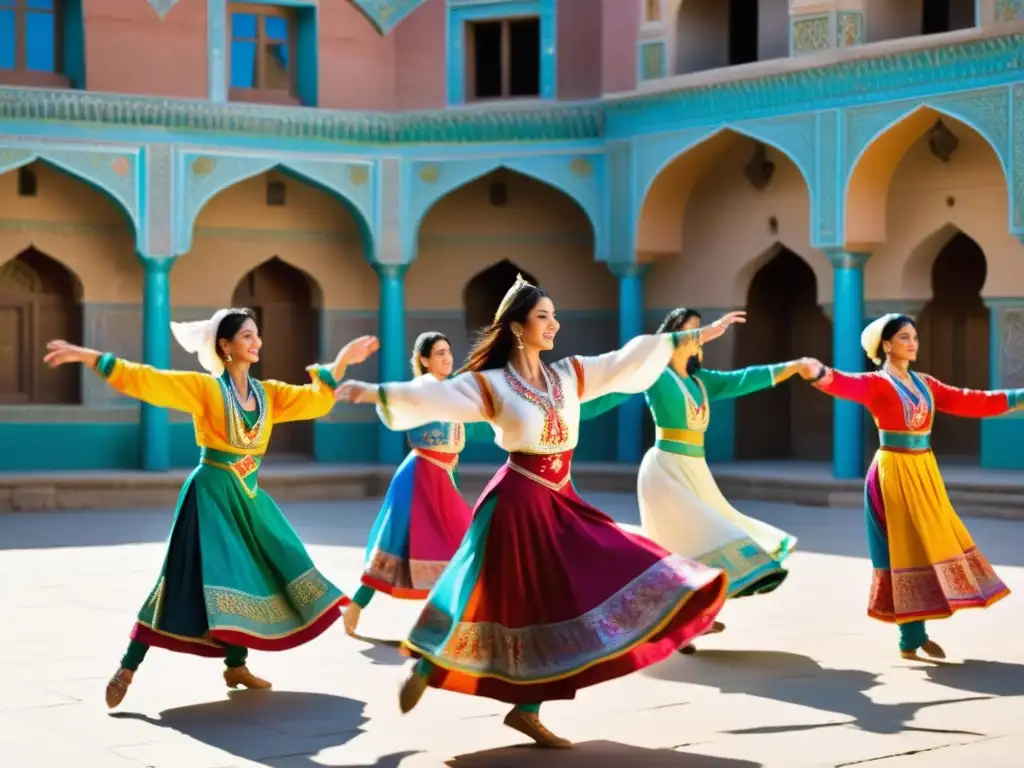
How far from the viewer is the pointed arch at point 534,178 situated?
18.4 meters

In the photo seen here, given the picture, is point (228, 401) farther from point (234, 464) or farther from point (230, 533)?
point (230, 533)

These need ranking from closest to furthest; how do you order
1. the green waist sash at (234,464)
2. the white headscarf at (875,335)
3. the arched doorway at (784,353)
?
the green waist sash at (234,464) → the white headscarf at (875,335) → the arched doorway at (784,353)

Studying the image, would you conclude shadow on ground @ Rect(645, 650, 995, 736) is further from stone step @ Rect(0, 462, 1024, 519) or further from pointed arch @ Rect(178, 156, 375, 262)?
pointed arch @ Rect(178, 156, 375, 262)

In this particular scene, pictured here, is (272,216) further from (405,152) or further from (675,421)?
(675,421)

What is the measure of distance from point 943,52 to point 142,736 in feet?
36.9

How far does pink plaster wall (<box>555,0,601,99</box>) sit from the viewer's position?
18.7m

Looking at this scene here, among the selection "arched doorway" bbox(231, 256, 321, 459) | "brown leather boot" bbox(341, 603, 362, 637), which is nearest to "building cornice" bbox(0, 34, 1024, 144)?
"arched doorway" bbox(231, 256, 321, 459)

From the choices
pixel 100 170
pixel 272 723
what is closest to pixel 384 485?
pixel 100 170

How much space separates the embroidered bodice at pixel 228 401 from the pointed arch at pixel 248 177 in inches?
440

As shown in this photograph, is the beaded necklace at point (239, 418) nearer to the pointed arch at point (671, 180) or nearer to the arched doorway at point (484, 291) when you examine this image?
the pointed arch at point (671, 180)

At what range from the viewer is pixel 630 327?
1844 cm

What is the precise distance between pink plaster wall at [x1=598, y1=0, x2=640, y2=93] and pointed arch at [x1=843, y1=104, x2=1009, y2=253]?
2872 mm

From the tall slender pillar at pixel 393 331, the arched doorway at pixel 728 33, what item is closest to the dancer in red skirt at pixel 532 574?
the arched doorway at pixel 728 33

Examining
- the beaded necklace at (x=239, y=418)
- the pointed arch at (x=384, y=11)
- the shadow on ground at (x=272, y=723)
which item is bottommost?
the shadow on ground at (x=272, y=723)
